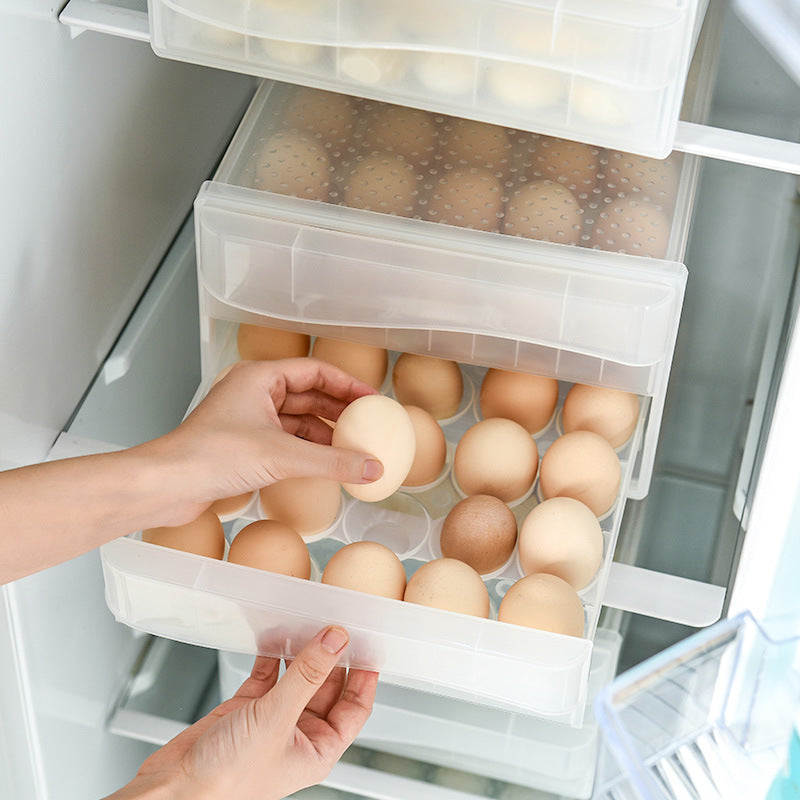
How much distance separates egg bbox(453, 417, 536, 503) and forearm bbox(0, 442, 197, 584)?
0.83 feet

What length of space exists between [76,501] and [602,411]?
445 millimetres

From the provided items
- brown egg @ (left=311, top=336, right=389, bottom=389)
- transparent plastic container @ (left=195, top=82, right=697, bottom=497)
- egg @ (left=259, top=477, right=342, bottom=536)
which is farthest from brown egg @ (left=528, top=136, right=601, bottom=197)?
egg @ (left=259, top=477, right=342, bottom=536)

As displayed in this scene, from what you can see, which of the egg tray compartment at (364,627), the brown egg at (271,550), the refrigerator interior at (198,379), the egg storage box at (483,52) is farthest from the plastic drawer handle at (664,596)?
the egg storage box at (483,52)

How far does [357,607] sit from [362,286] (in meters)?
0.25

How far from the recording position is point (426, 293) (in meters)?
0.86

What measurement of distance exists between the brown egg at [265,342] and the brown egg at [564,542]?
285 millimetres

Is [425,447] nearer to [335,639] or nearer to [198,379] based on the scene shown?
[335,639]

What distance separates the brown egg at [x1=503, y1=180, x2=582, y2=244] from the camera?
873 millimetres

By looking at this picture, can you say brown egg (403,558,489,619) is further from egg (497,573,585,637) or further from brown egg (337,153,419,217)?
brown egg (337,153,419,217)

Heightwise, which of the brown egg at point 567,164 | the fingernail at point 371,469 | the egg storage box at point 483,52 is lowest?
the fingernail at point 371,469

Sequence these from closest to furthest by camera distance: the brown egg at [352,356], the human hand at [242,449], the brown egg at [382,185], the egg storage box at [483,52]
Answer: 1. the egg storage box at [483,52]
2. the human hand at [242,449]
3. the brown egg at [382,185]
4. the brown egg at [352,356]

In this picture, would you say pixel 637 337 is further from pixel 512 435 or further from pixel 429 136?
pixel 429 136

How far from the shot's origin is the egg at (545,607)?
2.66 ft

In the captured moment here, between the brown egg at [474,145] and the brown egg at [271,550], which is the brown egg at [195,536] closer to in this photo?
the brown egg at [271,550]
